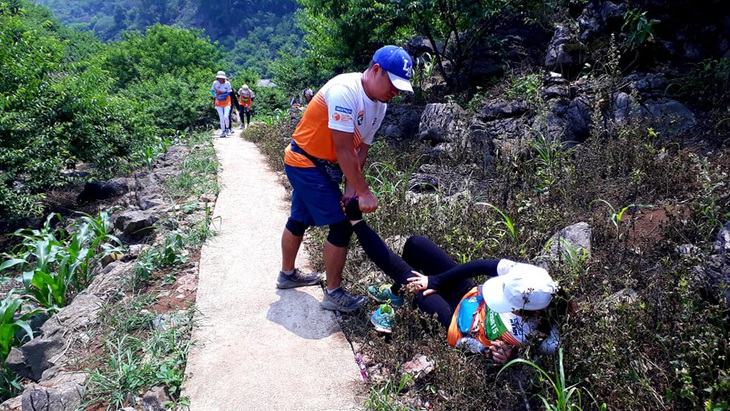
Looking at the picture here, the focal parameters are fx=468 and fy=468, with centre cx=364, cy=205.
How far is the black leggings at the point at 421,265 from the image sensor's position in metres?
2.90

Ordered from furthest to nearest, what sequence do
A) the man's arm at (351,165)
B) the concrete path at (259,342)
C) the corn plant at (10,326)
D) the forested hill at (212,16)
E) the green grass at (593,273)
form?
the forested hill at (212,16) < the corn plant at (10,326) < the man's arm at (351,165) < the concrete path at (259,342) < the green grass at (593,273)

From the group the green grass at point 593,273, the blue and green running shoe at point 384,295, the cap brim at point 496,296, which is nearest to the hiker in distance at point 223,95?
the green grass at point 593,273

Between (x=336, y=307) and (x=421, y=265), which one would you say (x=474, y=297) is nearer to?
(x=421, y=265)

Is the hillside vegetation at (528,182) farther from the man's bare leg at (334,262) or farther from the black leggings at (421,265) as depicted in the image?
the man's bare leg at (334,262)

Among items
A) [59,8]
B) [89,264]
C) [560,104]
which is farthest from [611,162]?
[59,8]

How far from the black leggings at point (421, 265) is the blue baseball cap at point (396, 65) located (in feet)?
3.11

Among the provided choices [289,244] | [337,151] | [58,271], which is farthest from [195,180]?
[337,151]

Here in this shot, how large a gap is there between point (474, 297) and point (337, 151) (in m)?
1.22

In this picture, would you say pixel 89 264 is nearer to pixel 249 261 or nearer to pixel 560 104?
pixel 249 261

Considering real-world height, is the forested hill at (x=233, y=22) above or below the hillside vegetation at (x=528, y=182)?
above

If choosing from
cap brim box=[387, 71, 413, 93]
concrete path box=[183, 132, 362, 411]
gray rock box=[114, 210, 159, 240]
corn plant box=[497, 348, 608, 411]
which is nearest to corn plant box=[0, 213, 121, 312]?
gray rock box=[114, 210, 159, 240]

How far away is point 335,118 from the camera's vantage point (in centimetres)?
290

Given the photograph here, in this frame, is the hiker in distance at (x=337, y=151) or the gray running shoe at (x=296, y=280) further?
the gray running shoe at (x=296, y=280)

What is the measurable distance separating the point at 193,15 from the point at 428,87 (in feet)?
364
